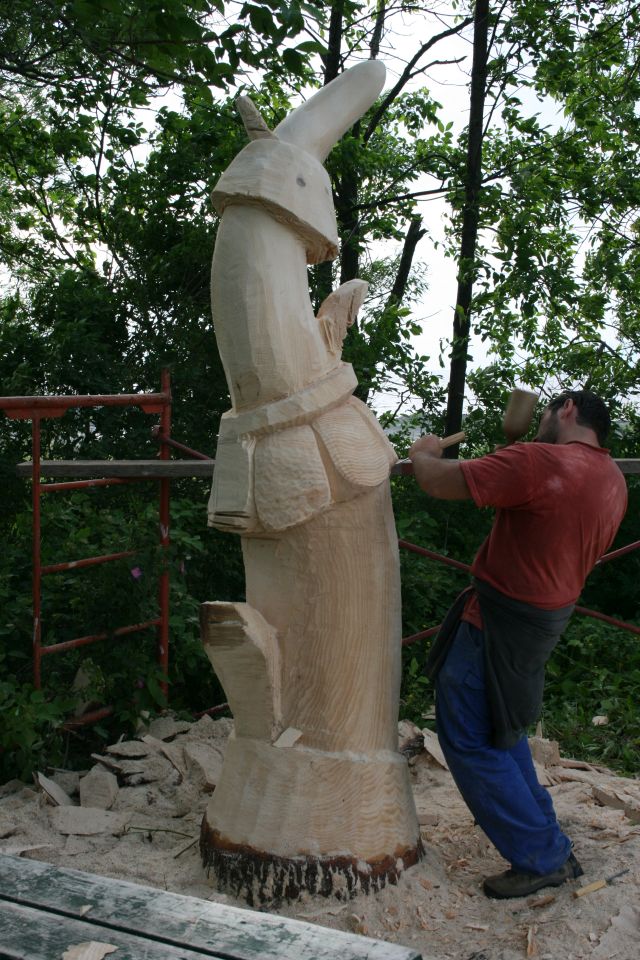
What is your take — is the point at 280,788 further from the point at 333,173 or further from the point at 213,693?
the point at 333,173

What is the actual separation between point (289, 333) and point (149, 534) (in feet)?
5.70

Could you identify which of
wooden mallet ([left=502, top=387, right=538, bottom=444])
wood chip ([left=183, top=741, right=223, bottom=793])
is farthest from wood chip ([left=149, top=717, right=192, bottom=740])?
wooden mallet ([left=502, top=387, right=538, bottom=444])

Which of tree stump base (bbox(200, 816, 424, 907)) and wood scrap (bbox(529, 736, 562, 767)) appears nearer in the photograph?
tree stump base (bbox(200, 816, 424, 907))

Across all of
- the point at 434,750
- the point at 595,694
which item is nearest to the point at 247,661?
the point at 434,750

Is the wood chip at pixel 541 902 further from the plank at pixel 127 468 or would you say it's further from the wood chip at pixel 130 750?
the plank at pixel 127 468

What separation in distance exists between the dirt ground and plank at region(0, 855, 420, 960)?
105 centimetres

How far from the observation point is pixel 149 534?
14.1 feet

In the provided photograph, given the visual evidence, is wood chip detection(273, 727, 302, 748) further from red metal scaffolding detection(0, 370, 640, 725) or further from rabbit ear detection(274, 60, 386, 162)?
A: rabbit ear detection(274, 60, 386, 162)

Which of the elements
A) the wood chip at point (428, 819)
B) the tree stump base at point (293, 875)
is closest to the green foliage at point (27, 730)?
the tree stump base at point (293, 875)

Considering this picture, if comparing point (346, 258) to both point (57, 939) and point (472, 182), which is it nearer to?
point (472, 182)

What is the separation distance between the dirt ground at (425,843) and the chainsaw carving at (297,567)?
14 centimetres

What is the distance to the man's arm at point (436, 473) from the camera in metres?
2.66

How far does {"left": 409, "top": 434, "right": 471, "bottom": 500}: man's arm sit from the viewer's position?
8.73 ft

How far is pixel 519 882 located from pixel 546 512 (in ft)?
3.72
